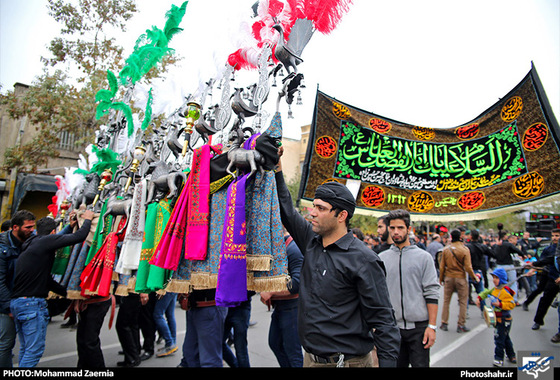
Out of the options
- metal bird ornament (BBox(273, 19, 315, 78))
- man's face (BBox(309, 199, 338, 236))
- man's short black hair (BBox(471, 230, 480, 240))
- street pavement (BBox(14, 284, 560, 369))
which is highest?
metal bird ornament (BBox(273, 19, 315, 78))

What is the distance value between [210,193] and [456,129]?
5.37m

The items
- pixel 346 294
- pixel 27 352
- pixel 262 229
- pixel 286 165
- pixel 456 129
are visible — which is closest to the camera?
pixel 346 294

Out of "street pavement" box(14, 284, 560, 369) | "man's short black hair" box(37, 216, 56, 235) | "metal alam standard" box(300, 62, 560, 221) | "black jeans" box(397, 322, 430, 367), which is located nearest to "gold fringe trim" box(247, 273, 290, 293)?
"black jeans" box(397, 322, 430, 367)

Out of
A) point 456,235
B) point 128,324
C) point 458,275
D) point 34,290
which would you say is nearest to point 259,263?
point 34,290

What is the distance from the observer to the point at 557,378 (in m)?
2.65

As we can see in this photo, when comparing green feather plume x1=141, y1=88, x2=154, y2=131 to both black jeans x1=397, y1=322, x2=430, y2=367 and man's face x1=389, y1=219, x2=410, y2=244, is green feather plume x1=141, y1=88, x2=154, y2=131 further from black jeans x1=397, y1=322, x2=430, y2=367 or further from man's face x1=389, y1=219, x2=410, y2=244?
black jeans x1=397, y1=322, x2=430, y2=367

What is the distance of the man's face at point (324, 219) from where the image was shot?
7.09ft

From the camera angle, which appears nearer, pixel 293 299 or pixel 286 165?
pixel 293 299

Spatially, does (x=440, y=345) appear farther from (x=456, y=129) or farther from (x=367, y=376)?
(x=367, y=376)

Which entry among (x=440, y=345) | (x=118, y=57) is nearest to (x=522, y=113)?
(x=440, y=345)

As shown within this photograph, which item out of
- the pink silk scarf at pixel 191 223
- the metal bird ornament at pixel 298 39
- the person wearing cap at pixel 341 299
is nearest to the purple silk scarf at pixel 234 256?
the pink silk scarf at pixel 191 223

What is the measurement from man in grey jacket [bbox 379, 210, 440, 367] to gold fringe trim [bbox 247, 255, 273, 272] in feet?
5.26

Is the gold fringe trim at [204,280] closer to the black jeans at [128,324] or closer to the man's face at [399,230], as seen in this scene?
the man's face at [399,230]

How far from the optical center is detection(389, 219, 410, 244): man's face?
3.20 m
